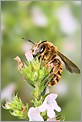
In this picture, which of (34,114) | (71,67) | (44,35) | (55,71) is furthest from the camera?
(44,35)

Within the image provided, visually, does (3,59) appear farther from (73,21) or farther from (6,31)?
(73,21)

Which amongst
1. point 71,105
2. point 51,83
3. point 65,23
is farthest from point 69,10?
point 51,83

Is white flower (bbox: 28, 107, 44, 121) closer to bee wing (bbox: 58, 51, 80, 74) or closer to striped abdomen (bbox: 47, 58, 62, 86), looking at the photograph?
striped abdomen (bbox: 47, 58, 62, 86)

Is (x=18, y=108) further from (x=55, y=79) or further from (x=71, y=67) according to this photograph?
(x=71, y=67)

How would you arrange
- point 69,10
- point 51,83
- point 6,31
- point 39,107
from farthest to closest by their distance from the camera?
point 69,10, point 6,31, point 51,83, point 39,107

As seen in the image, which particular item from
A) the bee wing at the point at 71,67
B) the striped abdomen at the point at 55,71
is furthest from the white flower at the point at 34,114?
the bee wing at the point at 71,67

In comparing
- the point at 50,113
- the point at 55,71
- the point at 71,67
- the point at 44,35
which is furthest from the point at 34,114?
the point at 44,35

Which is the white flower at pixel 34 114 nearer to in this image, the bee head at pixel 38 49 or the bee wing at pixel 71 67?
the bee head at pixel 38 49
